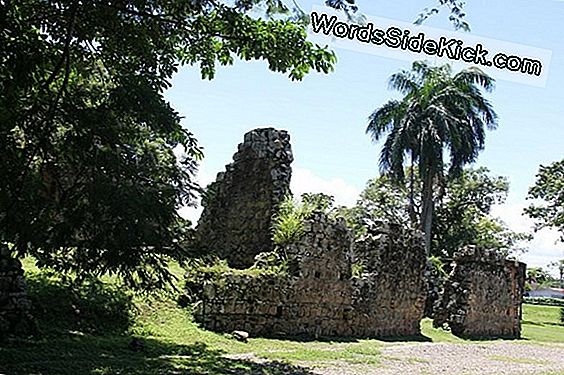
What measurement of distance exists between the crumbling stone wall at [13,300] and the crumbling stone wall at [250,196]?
19.4ft

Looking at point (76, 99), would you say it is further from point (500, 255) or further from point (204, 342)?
point (500, 255)

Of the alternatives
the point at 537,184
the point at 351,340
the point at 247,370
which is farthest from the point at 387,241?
the point at 537,184

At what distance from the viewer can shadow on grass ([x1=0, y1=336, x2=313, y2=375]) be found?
6.98m

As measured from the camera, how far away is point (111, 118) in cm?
771

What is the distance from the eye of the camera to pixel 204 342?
1043cm

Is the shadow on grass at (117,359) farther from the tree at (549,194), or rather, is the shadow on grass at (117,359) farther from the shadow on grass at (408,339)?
the tree at (549,194)

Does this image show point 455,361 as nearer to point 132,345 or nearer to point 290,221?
point 290,221

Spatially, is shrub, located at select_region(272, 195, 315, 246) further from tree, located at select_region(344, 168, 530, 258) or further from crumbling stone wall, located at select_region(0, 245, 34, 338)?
tree, located at select_region(344, 168, 530, 258)

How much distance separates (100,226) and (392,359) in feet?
18.9

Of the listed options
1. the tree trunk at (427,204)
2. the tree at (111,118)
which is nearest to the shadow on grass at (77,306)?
the tree at (111,118)

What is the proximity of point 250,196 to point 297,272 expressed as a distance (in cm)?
249

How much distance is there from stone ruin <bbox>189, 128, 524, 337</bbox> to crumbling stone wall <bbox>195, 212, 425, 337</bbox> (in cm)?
2

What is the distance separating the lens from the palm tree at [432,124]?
95.7 feet

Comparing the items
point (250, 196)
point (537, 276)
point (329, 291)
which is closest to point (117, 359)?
point (329, 291)
